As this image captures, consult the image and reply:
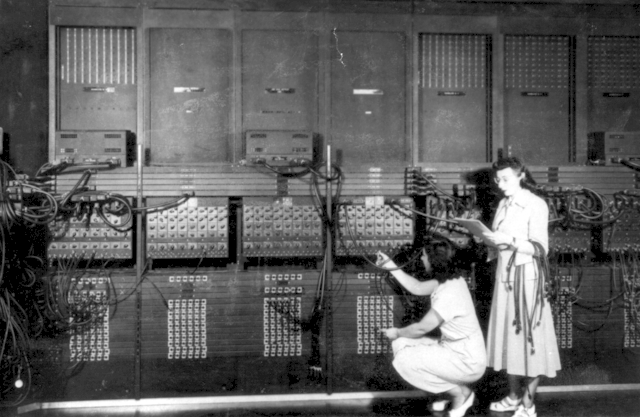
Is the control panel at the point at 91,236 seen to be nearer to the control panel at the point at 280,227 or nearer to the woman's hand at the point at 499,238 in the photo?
the control panel at the point at 280,227

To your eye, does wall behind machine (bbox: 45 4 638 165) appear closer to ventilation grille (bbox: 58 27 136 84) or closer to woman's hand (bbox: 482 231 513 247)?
ventilation grille (bbox: 58 27 136 84)

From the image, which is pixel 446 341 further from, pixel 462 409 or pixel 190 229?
pixel 190 229

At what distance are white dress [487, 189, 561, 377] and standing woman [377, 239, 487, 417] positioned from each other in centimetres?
17

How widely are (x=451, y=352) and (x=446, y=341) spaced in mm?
88

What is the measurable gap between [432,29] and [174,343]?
119 inches

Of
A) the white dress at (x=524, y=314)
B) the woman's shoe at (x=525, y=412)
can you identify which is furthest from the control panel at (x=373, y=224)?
the woman's shoe at (x=525, y=412)

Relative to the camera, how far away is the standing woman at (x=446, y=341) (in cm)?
346

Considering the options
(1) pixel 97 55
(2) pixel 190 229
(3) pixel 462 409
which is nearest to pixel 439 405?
(3) pixel 462 409

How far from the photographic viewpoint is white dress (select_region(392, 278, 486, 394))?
3453 mm

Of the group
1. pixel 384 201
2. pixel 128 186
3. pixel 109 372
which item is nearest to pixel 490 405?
pixel 384 201

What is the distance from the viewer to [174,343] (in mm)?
3998

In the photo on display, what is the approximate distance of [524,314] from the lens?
3.50 meters

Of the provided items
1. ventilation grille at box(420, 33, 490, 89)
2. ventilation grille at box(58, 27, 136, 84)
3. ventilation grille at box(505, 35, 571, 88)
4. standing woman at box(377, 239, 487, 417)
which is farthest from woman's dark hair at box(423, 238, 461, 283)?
ventilation grille at box(58, 27, 136, 84)

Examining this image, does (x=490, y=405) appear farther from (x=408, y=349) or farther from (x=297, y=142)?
(x=297, y=142)
